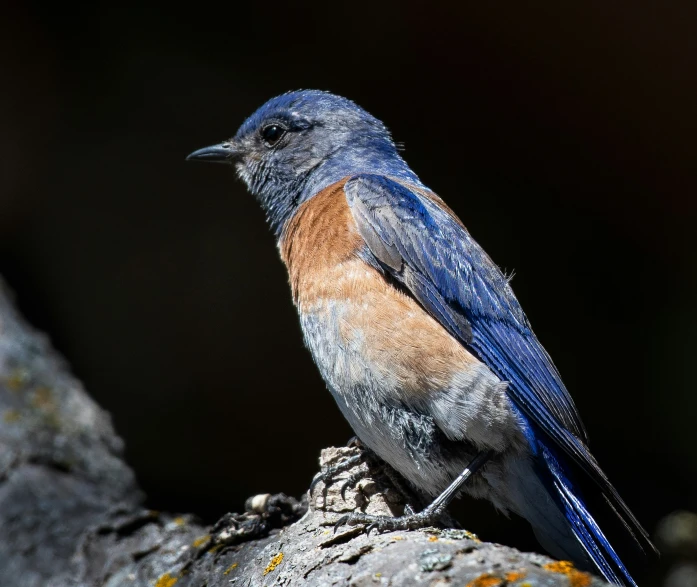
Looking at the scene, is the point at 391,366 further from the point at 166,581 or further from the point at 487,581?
the point at 166,581

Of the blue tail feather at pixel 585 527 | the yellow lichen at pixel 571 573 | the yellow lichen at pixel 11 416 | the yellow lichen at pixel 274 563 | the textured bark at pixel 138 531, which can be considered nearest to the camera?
the yellow lichen at pixel 571 573

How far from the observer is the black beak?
3.90 metres

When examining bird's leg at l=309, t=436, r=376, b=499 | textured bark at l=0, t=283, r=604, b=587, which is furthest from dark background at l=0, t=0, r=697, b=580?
bird's leg at l=309, t=436, r=376, b=499

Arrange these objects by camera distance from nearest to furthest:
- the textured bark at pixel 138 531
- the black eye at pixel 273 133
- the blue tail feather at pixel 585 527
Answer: the textured bark at pixel 138 531, the blue tail feather at pixel 585 527, the black eye at pixel 273 133

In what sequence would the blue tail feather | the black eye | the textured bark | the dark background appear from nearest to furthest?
the textured bark < the blue tail feather < the black eye < the dark background

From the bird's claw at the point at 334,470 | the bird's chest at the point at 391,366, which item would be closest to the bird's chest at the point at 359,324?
the bird's chest at the point at 391,366

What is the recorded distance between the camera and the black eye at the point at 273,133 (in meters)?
3.80

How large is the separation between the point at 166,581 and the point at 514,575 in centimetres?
147

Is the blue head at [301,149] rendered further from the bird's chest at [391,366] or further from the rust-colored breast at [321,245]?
the bird's chest at [391,366]

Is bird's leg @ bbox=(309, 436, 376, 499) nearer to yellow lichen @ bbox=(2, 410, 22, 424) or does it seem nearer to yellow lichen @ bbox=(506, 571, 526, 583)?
yellow lichen @ bbox=(506, 571, 526, 583)

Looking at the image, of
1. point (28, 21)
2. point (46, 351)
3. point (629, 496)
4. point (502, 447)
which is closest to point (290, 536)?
point (502, 447)

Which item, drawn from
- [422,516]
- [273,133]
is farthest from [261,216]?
[422,516]

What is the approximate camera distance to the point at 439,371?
262 cm

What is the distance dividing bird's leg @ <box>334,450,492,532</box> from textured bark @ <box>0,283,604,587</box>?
0.07 meters
